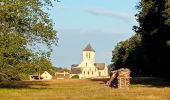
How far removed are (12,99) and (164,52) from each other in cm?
3563

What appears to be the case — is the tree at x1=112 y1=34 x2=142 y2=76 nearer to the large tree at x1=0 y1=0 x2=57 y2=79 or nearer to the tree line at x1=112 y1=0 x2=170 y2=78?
the tree line at x1=112 y1=0 x2=170 y2=78

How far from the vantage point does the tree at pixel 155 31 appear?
199 ft

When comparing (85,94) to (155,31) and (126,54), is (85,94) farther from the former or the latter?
(126,54)

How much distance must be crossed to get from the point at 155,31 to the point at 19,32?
1974 cm

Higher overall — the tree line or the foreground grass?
the tree line

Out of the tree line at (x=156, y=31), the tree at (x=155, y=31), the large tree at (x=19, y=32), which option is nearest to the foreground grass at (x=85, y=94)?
the large tree at (x=19, y=32)

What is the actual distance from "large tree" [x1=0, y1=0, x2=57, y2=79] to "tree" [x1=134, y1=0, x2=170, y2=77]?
44.5 feet

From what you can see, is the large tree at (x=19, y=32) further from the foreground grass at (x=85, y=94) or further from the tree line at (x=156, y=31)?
the tree line at (x=156, y=31)

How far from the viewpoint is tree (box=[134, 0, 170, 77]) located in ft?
199

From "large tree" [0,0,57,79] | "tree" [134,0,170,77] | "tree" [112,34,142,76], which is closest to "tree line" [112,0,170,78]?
"tree" [134,0,170,77]

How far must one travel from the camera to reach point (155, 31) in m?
62.3

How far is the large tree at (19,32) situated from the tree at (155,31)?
13.5 meters

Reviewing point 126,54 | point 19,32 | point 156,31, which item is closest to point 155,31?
point 156,31

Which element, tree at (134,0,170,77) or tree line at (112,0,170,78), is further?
tree at (134,0,170,77)
